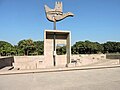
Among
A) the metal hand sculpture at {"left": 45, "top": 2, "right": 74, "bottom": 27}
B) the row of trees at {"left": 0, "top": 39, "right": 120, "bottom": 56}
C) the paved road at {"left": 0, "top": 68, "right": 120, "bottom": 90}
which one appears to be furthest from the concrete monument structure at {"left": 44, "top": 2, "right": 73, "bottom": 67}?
the row of trees at {"left": 0, "top": 39, "right": 120, "bottom": 56}

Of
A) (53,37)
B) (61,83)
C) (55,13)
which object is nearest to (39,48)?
(53,37)

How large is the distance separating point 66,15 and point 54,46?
3.77 meters

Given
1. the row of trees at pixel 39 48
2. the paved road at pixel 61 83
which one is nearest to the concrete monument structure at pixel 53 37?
the paved road at pixel 61 83

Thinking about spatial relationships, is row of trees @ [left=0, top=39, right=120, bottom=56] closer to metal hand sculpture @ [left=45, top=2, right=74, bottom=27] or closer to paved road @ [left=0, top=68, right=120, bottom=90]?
metal hand sculpture @ [left=45, top=2, right=74, bottom=27]

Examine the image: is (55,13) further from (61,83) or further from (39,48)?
(39,48)

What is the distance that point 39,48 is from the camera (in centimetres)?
6881

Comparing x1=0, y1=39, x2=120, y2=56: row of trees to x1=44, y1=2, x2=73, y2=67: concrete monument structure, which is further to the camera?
x1=0, y1=39, x2=120, y2=56: row of trees

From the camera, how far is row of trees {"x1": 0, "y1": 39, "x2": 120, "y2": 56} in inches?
2221

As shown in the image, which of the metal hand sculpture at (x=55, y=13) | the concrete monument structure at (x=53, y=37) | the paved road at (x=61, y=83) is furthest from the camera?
the metal hand sculpture at (x=55, y=13)

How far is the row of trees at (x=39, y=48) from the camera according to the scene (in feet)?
185

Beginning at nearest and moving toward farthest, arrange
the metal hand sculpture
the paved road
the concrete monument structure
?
the paved road < the concrete monument structure < the metal hand sculpture

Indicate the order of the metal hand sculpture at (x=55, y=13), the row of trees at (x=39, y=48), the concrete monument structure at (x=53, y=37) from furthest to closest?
the row of trees at (x=39, y=48) → the metal hand sculpture at (x=55, y=13) → the concrete monument structure at (x=53, y=37)

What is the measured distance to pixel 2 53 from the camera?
61312 millimetres

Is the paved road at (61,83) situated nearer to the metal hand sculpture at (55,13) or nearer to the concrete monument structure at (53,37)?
the concrete monument structure at (53,37)
